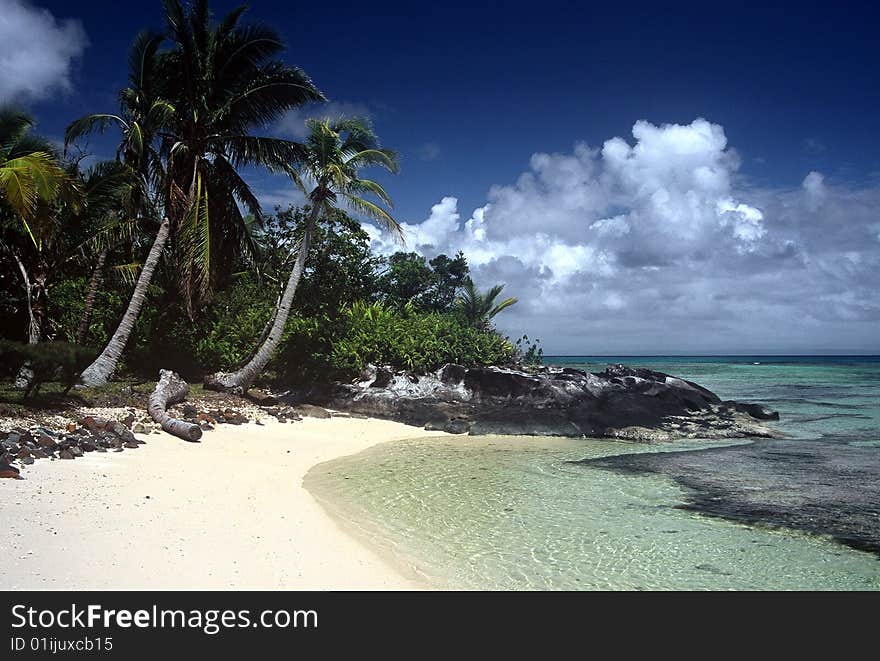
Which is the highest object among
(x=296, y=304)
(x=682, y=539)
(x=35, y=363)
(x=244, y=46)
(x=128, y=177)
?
(x=244, y=46)

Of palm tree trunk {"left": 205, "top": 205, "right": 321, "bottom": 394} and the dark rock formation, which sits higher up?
palm tree trunk {"left": 205, "top": 205, "right": 321, "bottom": 394}

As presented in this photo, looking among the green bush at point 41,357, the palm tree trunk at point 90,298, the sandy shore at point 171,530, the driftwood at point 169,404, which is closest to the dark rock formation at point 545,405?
the driftwood at point 169,404

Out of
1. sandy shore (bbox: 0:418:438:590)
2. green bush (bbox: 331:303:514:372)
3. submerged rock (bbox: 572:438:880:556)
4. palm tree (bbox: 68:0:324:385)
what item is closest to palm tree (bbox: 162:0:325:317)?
palm tree (bbox: 68:0:324:385)

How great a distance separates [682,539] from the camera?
6262 mm

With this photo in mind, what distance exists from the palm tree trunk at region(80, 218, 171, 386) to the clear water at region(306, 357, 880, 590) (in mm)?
7956

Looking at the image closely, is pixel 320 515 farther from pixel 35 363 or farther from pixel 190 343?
pixel 190 343

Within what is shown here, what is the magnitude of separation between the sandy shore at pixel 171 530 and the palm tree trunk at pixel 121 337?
22.2 feet

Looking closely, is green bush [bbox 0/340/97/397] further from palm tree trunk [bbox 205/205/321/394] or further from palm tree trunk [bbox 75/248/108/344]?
palm tree trunk [bbox 75/248/108/344]

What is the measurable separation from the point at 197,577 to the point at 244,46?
15.7 m

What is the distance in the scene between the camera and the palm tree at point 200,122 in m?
15.4

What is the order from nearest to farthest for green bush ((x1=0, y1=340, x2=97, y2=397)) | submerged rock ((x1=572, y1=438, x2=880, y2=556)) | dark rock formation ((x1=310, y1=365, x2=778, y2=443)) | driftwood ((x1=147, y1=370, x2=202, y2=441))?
submerged rock ((x1=572, y1=438, x2=880, y2=556)) < green bush ((x1=0, y1=340, x2=97, y2=397)) < driftwood ((x1=147, y1=370, x2=202, y2=441)) < dark rock formation ((x1=310, y1=365, x2=778, y2=443))

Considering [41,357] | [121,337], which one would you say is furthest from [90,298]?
[41,357]

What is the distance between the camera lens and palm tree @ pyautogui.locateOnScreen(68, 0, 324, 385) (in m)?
15.4
